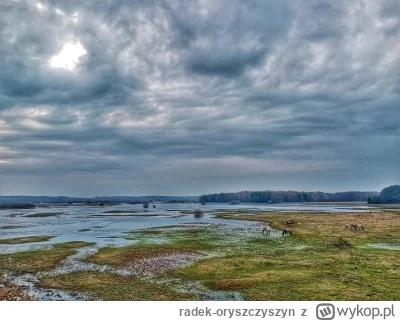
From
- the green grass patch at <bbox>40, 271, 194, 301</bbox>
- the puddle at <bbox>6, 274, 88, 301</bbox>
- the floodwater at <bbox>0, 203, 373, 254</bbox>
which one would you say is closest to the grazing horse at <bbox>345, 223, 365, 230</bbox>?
the floodwater at <bbox>0, 203, 373, 254</bbox>

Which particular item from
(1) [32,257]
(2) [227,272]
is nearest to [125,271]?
(2) [227,272]

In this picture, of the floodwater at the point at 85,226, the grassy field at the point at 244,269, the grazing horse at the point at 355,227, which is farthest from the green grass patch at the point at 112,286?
the grazing horse at the point at 355,227

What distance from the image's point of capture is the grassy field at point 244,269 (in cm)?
1938

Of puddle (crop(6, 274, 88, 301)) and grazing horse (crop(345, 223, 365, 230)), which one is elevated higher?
grazing horse (crop(345, 223, 365, 230))

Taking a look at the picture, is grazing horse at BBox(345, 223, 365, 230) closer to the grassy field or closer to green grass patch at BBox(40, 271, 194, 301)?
the grassy field

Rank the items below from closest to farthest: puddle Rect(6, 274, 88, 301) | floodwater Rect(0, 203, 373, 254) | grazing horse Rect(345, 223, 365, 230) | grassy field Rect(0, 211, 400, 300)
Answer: puddle Rect(6, 274, 88, 301), grassy field Rect(0, 211, 400, 300), floodwater Rect(0, 203, 373, 254), grazing horse Rect(345, 223, 365, 230)

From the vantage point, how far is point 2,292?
20.2 meters

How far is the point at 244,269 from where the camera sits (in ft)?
83.3

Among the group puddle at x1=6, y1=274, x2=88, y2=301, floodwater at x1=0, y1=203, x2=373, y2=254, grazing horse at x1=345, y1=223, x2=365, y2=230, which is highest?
grazing horse at x1=345, y1=223, x2=365, y2=230

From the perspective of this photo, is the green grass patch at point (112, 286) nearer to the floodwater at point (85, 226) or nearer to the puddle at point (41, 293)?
the puddle at point (41, 293)

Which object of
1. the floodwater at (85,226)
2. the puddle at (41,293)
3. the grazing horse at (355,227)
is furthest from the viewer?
the grazing horse at (355,227)

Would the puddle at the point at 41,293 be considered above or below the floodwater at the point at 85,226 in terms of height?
above

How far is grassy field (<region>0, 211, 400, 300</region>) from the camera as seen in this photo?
763 inches
